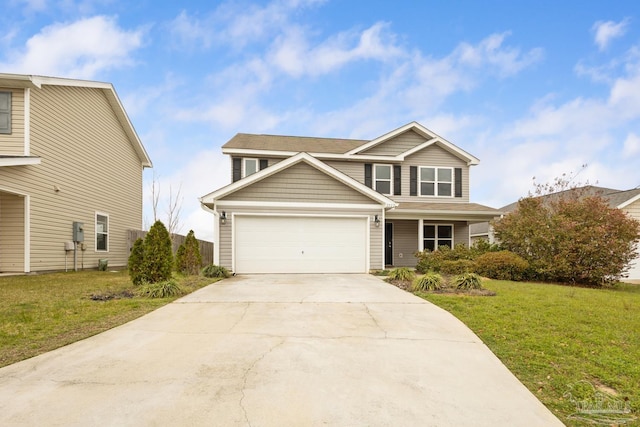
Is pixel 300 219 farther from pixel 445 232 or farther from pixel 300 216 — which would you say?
pixel 445 232

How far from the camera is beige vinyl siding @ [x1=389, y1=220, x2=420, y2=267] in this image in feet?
58.2

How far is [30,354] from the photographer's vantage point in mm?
4312

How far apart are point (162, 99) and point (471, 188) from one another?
678 inches

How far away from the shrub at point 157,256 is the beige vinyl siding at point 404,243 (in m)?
11.2

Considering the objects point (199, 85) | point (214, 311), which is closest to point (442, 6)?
point (199, 85)

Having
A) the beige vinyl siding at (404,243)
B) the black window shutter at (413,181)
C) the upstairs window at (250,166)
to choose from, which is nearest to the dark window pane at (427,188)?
the black window shutter at (413,181)

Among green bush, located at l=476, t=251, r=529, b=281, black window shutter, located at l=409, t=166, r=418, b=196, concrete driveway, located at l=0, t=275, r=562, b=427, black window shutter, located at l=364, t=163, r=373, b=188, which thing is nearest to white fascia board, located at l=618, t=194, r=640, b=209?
green bush, located at l=476, t=251, r=529, b=281

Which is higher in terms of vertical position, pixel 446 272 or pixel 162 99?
pixel 162 99

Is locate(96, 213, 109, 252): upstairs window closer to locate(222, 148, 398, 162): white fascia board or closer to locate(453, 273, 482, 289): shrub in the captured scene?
locate(222, 148, 398, 162): white fascia board

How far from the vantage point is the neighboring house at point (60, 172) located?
11.7 m

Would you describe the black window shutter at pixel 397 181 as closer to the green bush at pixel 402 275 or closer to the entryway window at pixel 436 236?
the entryway window at pixel 436 236

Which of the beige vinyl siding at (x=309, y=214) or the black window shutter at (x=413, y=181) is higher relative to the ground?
the black window shutter at (x=413, y=181)

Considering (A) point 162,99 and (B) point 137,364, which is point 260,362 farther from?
(A) point 162,99

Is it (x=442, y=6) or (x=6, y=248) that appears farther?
(x=442, y=6)
